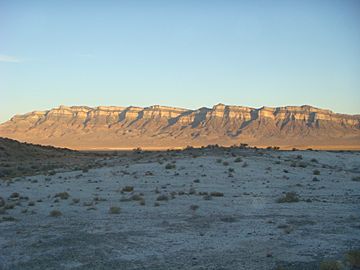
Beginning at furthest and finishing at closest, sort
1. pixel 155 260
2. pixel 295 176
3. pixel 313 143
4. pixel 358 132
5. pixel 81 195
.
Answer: pixel 358 132
pixel 313 143
pixel 295 176
pixel 81 195
pixel 155 260

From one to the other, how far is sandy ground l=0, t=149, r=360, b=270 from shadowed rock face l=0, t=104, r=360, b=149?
105 m

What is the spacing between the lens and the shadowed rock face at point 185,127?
143 meters

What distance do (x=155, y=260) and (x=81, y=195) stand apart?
1290cm

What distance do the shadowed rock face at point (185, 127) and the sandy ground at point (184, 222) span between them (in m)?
105

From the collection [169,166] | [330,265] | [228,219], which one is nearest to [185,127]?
[169,166]

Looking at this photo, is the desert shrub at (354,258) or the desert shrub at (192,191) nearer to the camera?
the desert shrub at (354,258)

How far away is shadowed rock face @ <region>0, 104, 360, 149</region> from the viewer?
469 ft

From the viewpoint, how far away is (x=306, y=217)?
51.8 ft

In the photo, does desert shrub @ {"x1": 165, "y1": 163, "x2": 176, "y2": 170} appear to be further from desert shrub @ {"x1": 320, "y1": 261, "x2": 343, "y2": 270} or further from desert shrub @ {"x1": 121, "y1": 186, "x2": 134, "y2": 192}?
desert shrub @ {"x1": 320, "y1": 261, "x2": 343, "y2": 270}

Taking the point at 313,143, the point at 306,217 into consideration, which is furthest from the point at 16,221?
the point at 313,143

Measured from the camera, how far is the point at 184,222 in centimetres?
1536

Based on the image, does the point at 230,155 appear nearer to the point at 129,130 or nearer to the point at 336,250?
the point at 336,250

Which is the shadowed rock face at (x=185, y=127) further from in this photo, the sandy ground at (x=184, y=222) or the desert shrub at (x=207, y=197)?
the desert shrub at (x=207, y=197)

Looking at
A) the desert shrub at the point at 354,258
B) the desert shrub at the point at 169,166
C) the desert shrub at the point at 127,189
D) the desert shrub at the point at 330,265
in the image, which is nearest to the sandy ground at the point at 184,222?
the desert shrub at the point at 127,189
